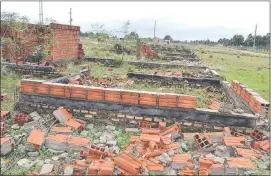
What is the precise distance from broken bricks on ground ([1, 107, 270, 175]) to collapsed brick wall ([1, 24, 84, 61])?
6.60 meters

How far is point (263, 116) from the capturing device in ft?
21.1

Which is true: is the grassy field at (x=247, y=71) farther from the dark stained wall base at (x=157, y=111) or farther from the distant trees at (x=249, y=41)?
the distant trees at (x=249, y=41)

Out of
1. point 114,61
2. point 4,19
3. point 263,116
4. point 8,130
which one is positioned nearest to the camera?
point 8,130

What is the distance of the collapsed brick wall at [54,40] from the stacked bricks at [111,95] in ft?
17.4

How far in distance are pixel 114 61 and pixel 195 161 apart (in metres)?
11.2

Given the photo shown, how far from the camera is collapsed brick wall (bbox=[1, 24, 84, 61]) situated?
11956mm

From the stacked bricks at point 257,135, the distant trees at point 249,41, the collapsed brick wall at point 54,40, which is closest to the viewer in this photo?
the stacked bricks at point 257,135

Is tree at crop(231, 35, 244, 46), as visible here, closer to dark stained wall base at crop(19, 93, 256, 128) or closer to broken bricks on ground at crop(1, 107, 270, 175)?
dark stained wall base at crop(19, 93, 256, 128)

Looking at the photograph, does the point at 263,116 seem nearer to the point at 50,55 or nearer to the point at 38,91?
the point at 38,91

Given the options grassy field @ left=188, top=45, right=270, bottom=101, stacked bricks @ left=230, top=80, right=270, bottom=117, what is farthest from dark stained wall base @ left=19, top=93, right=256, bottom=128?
grassy field @ left=188, top=45, right=270, bottom=101

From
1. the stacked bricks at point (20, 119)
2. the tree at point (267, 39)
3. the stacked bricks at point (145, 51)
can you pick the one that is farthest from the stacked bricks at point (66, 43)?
the tree at point (267, 39)

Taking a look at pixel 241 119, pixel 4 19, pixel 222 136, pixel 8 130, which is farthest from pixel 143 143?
pixel 4 19

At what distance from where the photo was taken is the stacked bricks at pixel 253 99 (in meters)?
6.39

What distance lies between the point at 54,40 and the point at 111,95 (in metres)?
7.43
